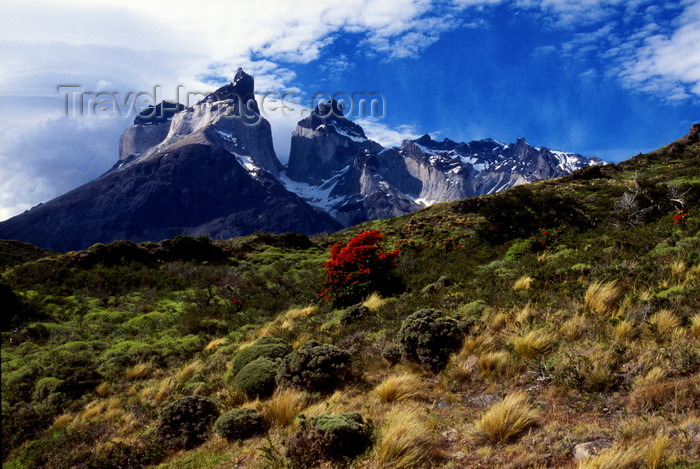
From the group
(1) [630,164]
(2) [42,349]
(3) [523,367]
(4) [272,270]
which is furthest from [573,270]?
(1) [630,164]

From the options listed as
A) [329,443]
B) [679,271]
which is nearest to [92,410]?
[329,443]

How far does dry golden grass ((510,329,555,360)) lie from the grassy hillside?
0.03 meters

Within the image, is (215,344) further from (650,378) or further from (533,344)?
(650,378)

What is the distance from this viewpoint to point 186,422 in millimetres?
5891

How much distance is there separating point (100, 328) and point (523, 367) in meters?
13.9

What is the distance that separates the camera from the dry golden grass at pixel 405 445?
3.87 m

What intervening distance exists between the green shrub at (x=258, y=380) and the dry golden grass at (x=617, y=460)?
5048 mm

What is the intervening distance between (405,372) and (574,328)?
9.39ft

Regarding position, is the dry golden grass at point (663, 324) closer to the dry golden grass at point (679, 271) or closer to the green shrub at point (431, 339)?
the dry golden grass at point (679, 271)

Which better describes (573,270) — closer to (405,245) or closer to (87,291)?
(405,245)

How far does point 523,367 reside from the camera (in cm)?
553

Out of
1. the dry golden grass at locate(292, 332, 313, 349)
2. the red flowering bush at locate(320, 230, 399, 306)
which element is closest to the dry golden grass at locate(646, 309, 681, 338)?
the dry golden grass at locate(292, 332, 313, 349)

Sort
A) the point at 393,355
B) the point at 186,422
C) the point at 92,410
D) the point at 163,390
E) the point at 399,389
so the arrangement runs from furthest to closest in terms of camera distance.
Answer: the point at 163,390, the point at 92,410, the point at 393,355, the point at 186,422, the point at 399,389

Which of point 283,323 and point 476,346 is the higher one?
point 476,346
